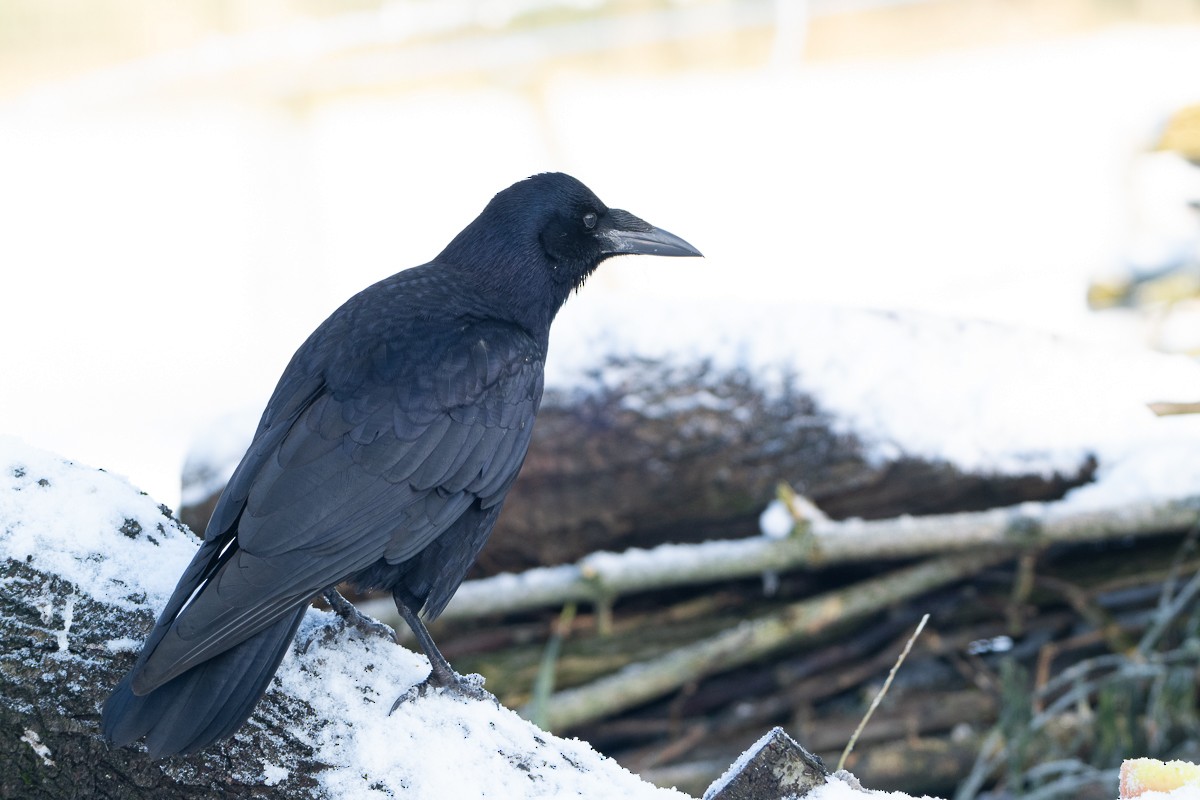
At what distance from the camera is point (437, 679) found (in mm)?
2418

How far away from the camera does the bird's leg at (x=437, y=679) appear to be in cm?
228

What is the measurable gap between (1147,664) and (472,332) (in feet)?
7.31

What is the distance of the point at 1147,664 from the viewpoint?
3.83 meters

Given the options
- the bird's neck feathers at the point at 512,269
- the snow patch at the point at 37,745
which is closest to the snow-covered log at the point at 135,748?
the snow patch at the point at 37,745

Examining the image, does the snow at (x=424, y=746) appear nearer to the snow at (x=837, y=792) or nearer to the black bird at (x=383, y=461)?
the black bird at (x=383, y=461)

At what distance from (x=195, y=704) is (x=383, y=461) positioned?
795 millimetres

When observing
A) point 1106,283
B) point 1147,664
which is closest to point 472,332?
point 1147,664

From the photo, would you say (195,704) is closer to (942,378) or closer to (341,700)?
(341,700)

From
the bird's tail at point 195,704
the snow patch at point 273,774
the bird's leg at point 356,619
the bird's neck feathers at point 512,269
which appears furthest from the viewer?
→ the bird's neck feathers at point 512,269

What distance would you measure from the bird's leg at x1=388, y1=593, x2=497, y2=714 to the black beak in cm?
114

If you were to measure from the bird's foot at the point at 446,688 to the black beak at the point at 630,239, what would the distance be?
130 cm

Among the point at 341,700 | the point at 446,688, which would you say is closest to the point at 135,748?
the point at 341,700

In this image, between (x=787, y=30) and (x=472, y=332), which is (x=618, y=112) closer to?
(x=787, y=30)

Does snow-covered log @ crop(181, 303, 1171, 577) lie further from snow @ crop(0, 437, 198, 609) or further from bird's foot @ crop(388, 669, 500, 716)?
snow @ crop(0, 437, 198, 609)
